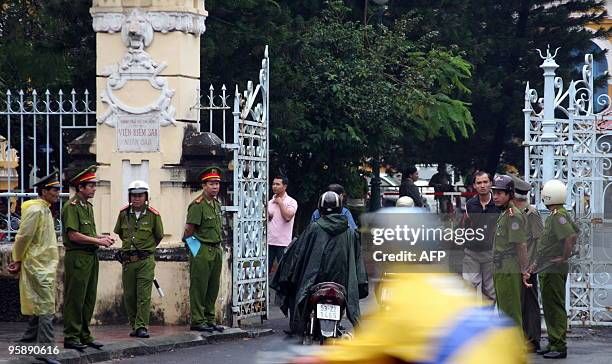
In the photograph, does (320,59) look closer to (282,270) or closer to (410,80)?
(410,80)

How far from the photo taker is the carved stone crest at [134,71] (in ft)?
46.9

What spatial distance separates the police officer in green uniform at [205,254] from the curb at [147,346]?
17 centimetres

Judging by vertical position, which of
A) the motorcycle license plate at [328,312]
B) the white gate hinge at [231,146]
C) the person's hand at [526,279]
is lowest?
the motorcycle license plate at [328,312]

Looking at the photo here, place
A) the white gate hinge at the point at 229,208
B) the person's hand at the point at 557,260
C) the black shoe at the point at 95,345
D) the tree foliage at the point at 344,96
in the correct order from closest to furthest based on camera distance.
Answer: the black shoe at the point at 95,345 → the person's hand at the point at 557,260 → the white gate hinge at the point at 229,208 → the tree foliage at the point at 344,96

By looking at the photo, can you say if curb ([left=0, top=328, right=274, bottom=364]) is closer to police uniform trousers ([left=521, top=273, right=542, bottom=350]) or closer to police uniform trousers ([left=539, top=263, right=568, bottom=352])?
police uniform trousers ([left=521, top=273, right=542, bottom=350])

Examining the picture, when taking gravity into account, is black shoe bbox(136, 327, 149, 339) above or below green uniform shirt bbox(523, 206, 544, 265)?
below

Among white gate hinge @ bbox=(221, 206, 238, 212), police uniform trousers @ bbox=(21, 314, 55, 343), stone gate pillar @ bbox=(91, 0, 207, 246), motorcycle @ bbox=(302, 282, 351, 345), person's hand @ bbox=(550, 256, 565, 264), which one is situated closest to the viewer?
motorcycle @ bbox=(302, 282, 351, 345)

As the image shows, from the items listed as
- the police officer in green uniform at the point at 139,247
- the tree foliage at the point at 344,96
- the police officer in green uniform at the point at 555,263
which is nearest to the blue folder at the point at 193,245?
the police officer in green uniform at the point at 139,247

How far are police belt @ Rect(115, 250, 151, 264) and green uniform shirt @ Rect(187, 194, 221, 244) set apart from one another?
2.37 feet

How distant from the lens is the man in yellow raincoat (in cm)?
1112

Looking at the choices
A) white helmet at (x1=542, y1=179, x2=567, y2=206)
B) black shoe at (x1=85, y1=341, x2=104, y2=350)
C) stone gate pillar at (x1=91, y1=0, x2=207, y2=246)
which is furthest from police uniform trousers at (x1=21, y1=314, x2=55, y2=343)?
white helmet at (x1=542, y1=179, x2=567, y2=206)

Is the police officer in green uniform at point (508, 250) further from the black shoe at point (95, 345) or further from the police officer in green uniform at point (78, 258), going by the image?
the black shoe at point (95, 345)

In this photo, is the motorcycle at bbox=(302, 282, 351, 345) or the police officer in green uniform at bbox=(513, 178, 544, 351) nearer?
the motorcycle at bbox=(302, 282, 351, 345)

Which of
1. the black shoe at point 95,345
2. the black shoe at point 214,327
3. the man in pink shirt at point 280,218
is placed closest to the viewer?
the black shoe at point 95,345
